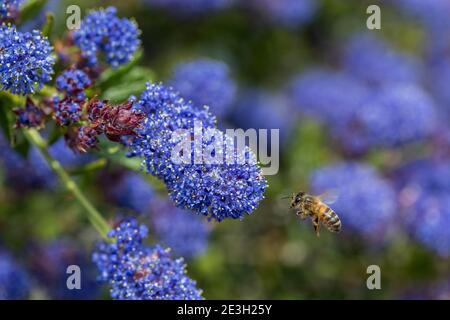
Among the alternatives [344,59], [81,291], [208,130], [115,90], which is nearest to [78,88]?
[115,90]

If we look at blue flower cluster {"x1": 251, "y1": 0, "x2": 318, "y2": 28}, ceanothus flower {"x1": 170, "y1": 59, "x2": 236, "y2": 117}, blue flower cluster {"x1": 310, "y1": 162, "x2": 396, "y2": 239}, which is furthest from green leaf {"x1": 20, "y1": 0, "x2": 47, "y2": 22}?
blue flower cluster {"x1": 251, "y1": 0, "x2": 318, "y2": 28}

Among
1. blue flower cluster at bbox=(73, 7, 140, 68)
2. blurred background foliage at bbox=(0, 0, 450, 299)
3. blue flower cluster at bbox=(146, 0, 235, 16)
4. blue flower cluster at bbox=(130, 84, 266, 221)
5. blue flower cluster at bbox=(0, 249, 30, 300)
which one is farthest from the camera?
blue flower cluster at bbox=(146, 0, 235, 16)

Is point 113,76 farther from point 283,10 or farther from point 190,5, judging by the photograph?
point 283,10

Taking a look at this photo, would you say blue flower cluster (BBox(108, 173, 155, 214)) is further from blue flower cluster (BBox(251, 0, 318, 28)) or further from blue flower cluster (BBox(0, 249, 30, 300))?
blue flower cluster (BBox(251, 0, 318, 28))

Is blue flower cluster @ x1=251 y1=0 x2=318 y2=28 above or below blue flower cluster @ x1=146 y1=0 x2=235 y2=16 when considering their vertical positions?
above

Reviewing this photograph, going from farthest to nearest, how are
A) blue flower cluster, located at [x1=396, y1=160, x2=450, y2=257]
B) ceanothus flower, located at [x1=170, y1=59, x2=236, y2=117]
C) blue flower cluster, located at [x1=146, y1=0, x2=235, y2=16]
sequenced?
blue flower cluster, located at [x1=146, y1=0, x2=235, y2=16], blue flower cluster, located at [x1=396, y1=160, x2=450, y2=257], ceanothus flower, located at [x1=170, y1=59, x2=236, y2=117]

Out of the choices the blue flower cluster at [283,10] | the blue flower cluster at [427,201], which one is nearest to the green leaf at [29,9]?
the blue flower cluster at [427,201]
